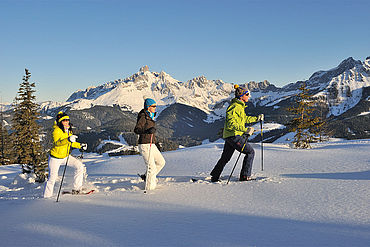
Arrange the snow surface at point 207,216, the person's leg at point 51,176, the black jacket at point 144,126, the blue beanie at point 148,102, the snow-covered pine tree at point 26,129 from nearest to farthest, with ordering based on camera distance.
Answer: the snow surface at point 207,216, the person's leg at point 51,176, the black jacket at point 144,126, the blue beanie at point 148,102, the snow-covered pine tree at point 26,129

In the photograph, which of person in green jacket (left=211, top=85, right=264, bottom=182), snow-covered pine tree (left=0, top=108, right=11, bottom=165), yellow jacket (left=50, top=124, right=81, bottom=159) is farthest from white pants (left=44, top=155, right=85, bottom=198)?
snow-covered pine tree (left=0, top=108, right=11, bottom=165)

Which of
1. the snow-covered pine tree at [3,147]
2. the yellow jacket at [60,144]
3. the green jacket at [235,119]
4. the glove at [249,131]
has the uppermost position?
the green jacket at [235,119]

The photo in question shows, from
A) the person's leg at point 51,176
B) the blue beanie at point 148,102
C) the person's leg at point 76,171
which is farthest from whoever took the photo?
the person's leg at point 76,171

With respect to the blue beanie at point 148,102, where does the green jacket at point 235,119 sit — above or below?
below

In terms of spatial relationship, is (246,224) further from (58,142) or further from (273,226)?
(58,142)

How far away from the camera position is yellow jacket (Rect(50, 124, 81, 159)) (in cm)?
630

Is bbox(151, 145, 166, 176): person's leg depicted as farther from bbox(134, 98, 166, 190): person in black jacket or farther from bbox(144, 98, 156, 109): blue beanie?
bbox(144, 98, 156, 109): blue beanie

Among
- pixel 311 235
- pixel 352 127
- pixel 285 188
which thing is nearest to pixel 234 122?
pixel 285 188

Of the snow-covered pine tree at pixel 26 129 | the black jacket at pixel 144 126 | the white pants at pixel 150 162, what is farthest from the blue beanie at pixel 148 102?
the snow-covered pine tree at pixel 26 129

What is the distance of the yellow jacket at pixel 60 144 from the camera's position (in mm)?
6301

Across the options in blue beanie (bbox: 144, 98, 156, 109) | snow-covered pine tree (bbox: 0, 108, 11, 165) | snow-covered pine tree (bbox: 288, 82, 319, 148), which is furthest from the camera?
snow-covered pine tree (bbox: 0, 108, 11, 165)

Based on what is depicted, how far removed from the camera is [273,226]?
11.3ft

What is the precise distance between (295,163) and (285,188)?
15.0 ft

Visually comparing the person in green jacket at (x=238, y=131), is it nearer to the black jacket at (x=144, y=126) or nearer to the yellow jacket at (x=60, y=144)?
the black jacket at (x=144, y=126)
